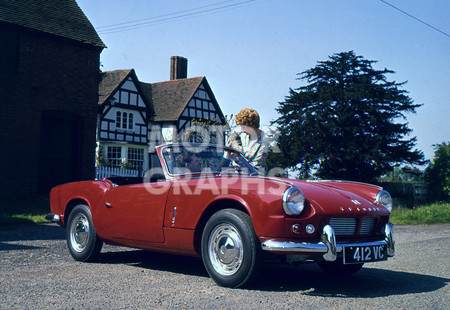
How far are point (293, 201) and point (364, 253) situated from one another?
0.81 meters

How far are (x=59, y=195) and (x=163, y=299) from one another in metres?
3.09

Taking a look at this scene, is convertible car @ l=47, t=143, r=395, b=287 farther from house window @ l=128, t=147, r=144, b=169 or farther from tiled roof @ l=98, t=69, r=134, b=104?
house window @ l=128, t=147, r=144, b=169

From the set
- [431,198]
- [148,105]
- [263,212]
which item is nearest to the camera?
[263,212]

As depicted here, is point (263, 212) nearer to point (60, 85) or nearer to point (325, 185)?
point (325, 185)

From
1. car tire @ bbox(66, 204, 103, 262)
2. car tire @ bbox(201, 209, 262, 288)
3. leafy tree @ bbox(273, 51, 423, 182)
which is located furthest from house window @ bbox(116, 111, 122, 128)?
car tire @ bbox(201, 209, 262, 288)

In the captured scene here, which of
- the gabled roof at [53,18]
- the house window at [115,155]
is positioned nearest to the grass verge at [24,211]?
the gabled roof at [53,18]

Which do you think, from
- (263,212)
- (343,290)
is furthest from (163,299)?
(343,290)

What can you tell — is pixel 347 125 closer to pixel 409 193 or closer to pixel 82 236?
pixel 409 193

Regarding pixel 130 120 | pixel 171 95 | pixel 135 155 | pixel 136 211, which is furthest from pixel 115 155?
pixel 136 211

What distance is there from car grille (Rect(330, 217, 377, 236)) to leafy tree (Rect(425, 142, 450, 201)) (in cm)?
2961

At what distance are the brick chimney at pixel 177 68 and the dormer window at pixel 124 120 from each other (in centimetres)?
1030

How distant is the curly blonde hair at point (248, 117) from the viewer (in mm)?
5887

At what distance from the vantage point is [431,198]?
1281 inches

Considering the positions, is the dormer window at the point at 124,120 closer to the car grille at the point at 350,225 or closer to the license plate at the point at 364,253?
the car grille at the point at 350,225
